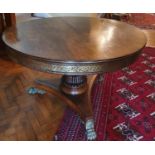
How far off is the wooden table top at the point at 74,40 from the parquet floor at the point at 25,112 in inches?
22.5

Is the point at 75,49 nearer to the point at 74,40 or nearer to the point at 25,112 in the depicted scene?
the point at 74,40

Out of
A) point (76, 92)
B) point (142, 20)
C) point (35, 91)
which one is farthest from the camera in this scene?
point (142, 20)

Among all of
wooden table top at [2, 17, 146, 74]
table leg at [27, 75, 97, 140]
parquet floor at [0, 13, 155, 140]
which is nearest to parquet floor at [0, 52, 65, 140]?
parquet floor at [0, 13, 155, 140]

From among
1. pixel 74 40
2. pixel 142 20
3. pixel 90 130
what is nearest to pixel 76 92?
pixel 90 130

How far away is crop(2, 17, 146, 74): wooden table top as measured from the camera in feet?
3.49

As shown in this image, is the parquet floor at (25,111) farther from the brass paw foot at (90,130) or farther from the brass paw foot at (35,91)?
the brass paw foot at (90,130)

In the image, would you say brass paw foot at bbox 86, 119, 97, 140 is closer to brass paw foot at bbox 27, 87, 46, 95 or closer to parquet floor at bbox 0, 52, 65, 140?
parquet floor at bbox 0, 52, 65, 140

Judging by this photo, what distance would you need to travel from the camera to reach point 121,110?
5.27ft

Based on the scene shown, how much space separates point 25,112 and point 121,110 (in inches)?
28.1

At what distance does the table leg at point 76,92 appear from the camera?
1.42 meters

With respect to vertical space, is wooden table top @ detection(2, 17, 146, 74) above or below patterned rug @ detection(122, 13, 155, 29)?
above

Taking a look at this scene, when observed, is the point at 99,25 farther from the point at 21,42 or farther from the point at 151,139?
the point at 151,139
